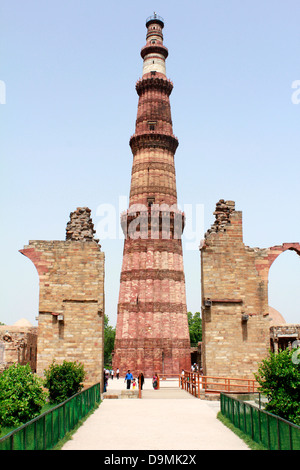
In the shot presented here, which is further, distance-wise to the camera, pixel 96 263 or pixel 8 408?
pixel 96 263

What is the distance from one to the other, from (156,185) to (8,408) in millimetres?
29519

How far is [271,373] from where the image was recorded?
33.7ft

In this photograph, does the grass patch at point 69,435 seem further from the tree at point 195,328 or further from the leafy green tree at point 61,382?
the tree at point 195,328

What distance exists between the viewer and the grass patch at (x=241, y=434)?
9062 mm

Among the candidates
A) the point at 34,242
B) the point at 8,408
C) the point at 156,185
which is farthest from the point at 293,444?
the point at 156,185

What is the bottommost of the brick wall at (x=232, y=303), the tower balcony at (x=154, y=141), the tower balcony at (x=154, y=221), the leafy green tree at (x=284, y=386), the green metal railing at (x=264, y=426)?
the green metal railing at (x=264, y=426)

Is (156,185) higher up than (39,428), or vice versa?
(156,185)

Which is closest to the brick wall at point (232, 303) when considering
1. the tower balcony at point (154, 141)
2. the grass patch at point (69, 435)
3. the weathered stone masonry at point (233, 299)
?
the weathered stone masonry at point (233, 299)

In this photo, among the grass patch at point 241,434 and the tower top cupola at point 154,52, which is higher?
the tower top cupola at point 154,52

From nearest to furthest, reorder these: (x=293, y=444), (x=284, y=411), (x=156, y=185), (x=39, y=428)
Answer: (x=293, y=444), (x=39, y=428), (x=284, y=411), (x=156, y=185)

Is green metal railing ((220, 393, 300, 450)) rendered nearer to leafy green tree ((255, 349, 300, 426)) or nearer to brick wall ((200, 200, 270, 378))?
leafy green tree ((255, 349, 300, 426))

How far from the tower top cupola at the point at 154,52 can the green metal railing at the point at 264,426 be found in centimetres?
3528
